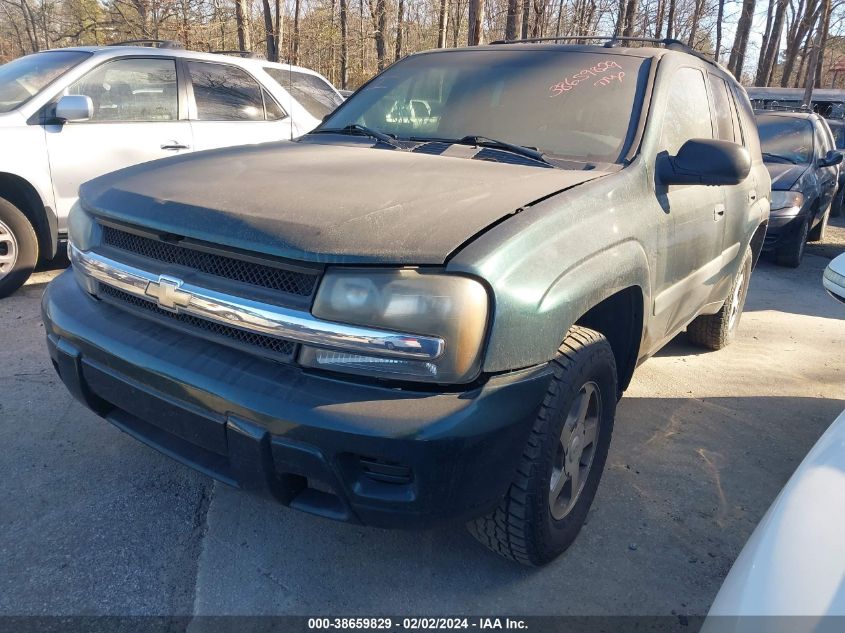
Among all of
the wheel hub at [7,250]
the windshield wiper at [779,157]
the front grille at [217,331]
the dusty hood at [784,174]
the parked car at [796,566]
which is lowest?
the wheel hub at [7,250]

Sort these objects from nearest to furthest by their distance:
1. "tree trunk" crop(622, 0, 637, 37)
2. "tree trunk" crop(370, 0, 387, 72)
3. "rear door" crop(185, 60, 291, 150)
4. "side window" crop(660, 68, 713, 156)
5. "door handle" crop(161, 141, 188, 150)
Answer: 1. "side window" crop(660, 68, 713, 156)
2. "door handle" crop(161, 141, 188, 150)
3. "rear door" crop(185, 60, 291, 150)
4. "tree trunk" crop(622, 0, 637, 37)
5. "tree trunk" crop(370, 0, 387, 72)

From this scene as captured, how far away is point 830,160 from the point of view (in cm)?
816

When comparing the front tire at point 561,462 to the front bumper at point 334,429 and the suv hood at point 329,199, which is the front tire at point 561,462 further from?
the suv hood at point 329,199

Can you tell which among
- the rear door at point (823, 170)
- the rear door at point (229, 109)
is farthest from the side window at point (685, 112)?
the rear door at point (823, 170)

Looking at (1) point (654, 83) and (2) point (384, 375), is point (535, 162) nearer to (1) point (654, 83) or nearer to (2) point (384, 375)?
(1) point (654, 83)

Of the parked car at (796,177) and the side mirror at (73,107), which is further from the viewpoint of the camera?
the parked car at (796,177)

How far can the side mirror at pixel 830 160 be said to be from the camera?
8102mm

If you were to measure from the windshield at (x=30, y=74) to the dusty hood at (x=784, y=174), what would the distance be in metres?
7.09

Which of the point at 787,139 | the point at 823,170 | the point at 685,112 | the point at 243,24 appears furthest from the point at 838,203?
the point at 243,24

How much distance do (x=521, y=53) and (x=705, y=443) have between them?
211 centimetres

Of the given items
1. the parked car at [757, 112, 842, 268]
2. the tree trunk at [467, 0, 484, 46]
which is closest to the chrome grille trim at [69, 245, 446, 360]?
the parked car at [757, 112, 842, 268]

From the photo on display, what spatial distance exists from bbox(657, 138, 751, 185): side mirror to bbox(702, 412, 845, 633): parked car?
4.69 ft

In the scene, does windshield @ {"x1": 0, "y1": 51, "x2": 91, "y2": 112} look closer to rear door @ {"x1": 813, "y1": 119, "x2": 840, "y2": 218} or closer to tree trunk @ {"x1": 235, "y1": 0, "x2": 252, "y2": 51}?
rear door @ {"x1": 813, "y1": 119, "x2": 840, "y2": 218}

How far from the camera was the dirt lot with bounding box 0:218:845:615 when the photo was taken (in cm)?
214
